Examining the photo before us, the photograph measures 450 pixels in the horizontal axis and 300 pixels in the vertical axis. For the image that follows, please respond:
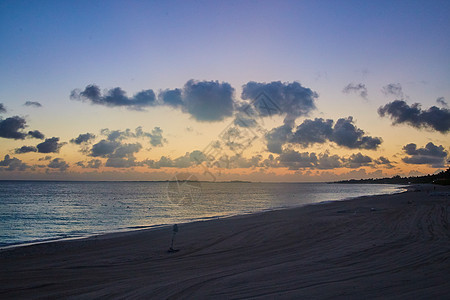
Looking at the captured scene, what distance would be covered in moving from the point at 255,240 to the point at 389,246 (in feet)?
19.6

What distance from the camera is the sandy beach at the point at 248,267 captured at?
24.9 ft

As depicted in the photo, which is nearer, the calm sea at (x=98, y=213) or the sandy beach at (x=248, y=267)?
the sandy beach at (x=248, y=267)

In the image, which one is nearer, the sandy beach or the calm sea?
the sandy beach

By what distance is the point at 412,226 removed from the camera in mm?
17359

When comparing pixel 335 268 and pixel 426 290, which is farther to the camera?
pixel 335 268

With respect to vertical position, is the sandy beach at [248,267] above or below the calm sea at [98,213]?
above

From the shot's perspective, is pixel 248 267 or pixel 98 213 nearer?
pixel 248 267

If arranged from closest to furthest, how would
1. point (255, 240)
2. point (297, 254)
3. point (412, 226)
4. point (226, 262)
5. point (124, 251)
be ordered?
point (226, 262), point (297, 254), point (124, 251), point (255, 240), point (412, 226)

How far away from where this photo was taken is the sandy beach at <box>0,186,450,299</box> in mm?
7590

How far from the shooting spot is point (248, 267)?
32.8 feet

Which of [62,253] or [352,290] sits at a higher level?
[352,290]

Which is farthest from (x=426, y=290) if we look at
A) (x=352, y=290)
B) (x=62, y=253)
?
(x=62, y=253)

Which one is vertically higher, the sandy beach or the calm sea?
the sandy beach

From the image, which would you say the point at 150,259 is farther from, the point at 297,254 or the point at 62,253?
the point at 297,254
